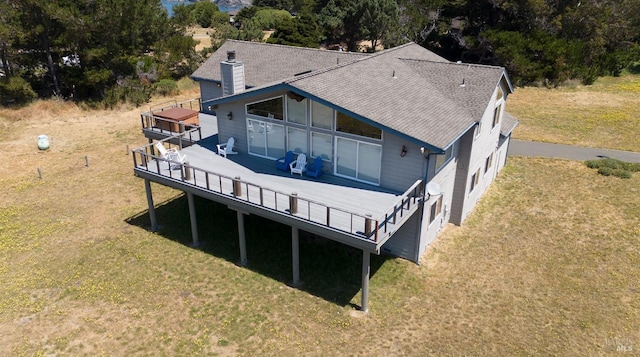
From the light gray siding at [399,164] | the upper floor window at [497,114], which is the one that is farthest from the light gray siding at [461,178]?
the light gray siding at [399,164]

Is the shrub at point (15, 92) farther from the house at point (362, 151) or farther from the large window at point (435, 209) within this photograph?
the large window at point (435, 209)

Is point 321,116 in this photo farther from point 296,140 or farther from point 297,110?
point 296,140

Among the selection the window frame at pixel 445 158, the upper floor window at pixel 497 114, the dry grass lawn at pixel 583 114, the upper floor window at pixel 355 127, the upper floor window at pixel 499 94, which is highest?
the upper floor window at pixel 499 94

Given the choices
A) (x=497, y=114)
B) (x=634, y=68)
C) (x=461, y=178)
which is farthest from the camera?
(x=634, y=68)

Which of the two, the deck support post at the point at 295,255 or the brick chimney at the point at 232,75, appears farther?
the brick chimney at the point at 232,75

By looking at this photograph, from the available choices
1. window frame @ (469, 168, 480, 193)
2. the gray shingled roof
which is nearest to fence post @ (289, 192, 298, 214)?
the gray shingled roof

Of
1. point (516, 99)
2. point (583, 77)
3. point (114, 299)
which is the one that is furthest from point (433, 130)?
point (583, 77)

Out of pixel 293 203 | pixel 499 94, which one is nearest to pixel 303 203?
pixel 293 203
